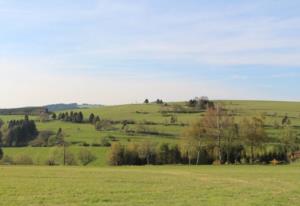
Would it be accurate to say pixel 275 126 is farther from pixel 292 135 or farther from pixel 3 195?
pixel 3 195

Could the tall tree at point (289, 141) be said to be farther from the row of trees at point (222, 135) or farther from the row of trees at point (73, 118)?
the row of trees at point (73, 118)

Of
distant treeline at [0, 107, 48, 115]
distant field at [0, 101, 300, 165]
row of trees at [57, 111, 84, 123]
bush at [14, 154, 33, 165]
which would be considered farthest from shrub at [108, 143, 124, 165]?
distant treeline at [0, 107, 48, 115]

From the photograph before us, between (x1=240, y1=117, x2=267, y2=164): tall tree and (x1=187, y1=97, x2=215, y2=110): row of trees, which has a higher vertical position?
(x1=187, y1=97, x2=215, y2=110): row of trees

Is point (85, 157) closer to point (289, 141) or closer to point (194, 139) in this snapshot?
point (194, 139)

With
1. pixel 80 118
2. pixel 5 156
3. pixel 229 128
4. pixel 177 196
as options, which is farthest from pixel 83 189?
pixel 80 118

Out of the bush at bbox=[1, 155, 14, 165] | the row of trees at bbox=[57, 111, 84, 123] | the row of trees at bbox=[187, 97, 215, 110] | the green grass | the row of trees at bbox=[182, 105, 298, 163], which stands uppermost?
the row of trees at bbox=[187, 97, 215, 110]

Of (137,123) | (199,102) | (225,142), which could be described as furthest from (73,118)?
(225,142)

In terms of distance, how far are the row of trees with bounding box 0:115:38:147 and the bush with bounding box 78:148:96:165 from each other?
2578 cm

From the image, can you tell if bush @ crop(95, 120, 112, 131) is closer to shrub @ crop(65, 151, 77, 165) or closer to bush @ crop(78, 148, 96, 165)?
bush @ crop(78, 148, 96, 165)

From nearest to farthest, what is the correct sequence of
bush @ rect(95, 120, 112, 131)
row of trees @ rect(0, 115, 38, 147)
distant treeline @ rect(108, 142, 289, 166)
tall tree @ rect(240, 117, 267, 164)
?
1. tall tree @ rect(240, 117, 267, 164)
2. distant treeline @ rect(108, 142, 289, 166)
3. row of trees @ rect(0, 115, 38, 147)
4. bush @ rect(95, 120, 112, 131)

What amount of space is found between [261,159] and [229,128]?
8.34 m

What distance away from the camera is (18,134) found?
5005 inches

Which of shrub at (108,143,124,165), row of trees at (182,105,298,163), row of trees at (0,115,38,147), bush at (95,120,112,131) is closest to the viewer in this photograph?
row of trees at (182,105,298,163)

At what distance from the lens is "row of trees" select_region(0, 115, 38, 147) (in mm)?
126125
